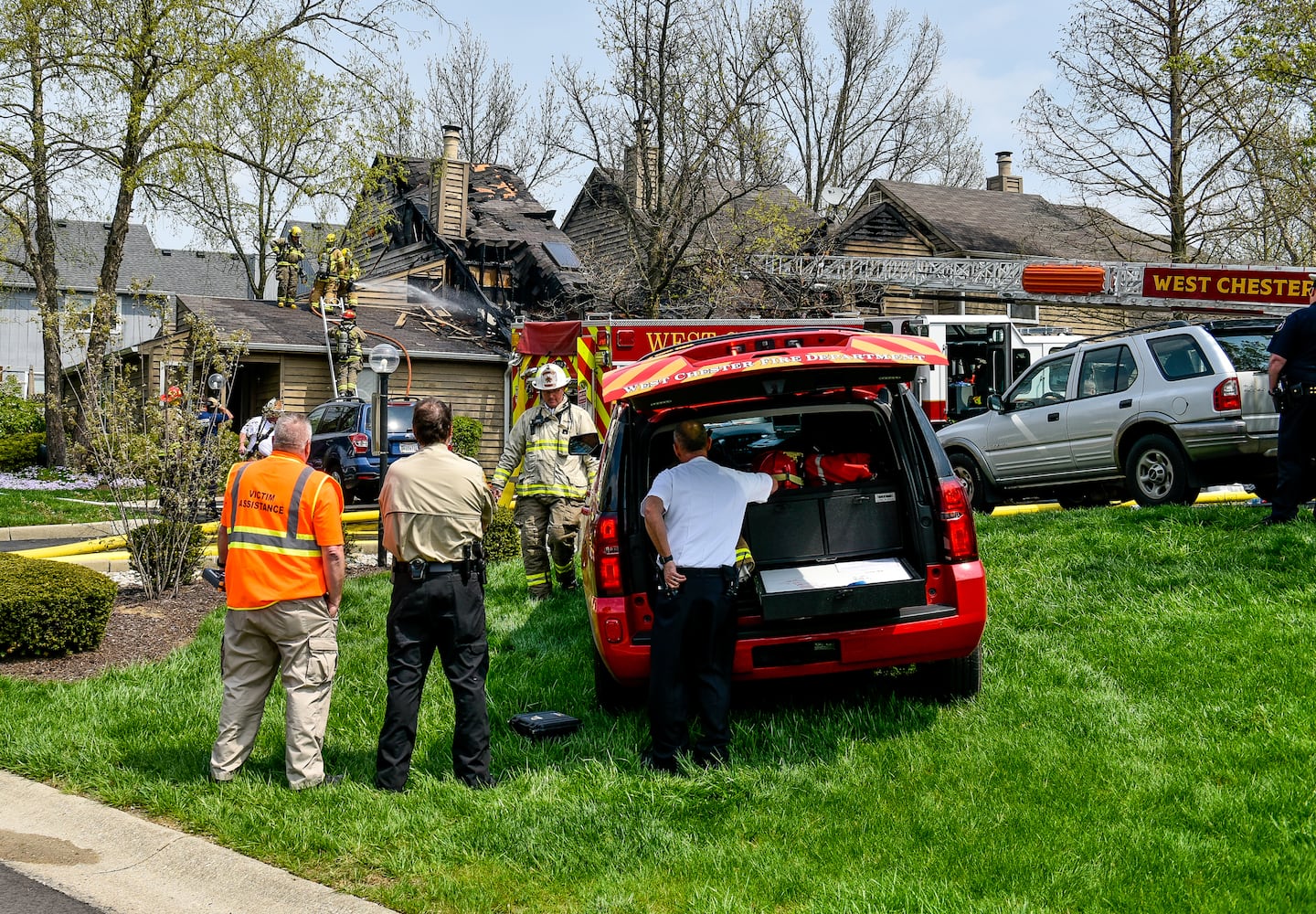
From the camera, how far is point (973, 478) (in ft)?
43.5

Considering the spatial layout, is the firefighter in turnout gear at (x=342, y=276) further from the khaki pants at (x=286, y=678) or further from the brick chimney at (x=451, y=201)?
the khaki pants at (x=286, y=678)

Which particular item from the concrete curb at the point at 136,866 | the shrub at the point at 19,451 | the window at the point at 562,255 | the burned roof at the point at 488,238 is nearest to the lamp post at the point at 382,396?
the concrete curb at the point at 136,866

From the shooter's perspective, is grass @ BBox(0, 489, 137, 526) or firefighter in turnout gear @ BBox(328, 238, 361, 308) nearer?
grass @ BBox(0, 489, 137, 526)

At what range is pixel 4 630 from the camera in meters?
8.14

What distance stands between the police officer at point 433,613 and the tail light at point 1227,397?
7204 mm

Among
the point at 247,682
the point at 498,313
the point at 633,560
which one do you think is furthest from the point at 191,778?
the point at 498,313

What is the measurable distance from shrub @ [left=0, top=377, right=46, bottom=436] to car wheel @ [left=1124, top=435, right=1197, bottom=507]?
25.2m

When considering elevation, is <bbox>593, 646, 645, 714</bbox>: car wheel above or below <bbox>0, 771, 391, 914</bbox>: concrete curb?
above

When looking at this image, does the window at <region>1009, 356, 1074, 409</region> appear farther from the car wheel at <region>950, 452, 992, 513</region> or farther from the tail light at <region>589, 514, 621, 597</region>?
the tail light at <region>589, 514, 621, 597</region>

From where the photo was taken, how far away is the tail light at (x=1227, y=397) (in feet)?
32.6

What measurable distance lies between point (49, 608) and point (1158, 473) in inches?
364

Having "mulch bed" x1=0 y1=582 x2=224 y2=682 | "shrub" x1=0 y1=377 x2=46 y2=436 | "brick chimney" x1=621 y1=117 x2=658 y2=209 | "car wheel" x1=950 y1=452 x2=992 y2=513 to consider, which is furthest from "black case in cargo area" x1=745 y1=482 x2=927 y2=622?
"shrub" x1=0 y1=377 x2=46 y2=436

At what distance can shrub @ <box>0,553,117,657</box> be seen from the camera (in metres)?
8.16

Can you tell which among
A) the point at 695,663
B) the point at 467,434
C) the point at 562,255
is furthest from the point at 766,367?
the point at 562,255
